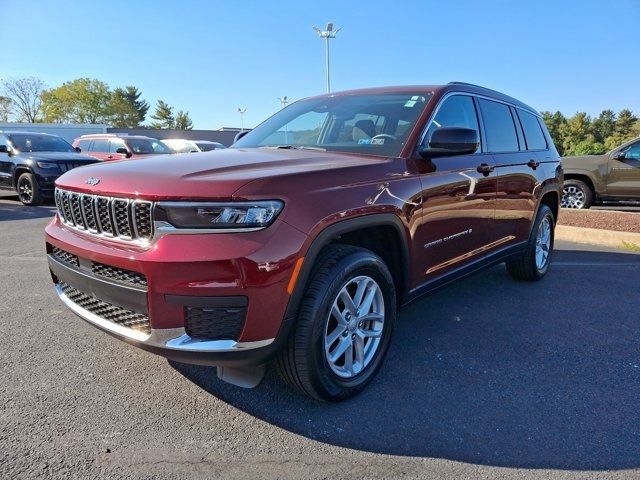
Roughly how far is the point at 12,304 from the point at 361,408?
129 inches

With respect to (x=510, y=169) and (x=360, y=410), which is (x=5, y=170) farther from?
(x=360, y=410)

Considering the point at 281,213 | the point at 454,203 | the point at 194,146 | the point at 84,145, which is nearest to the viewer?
the point at 281,213

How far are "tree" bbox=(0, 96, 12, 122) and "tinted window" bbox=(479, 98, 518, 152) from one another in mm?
80360

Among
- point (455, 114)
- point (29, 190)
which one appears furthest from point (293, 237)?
point (29, 190)

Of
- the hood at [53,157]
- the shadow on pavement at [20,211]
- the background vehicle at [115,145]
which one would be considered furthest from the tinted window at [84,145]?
the hood at [53,157]

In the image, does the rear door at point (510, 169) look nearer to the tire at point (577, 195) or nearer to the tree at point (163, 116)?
the tire at point (577, 195)

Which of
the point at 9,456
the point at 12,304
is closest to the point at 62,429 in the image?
the point at 9,456

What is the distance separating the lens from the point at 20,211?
33.6ft

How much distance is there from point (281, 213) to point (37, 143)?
12040 millimetres

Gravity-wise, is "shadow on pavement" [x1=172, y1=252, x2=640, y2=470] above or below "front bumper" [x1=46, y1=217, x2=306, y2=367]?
below

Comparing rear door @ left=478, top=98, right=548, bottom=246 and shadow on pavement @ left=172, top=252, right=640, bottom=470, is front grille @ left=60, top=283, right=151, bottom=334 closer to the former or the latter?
shadow on pavement @ left=172, top=252, right=640, bottom=470

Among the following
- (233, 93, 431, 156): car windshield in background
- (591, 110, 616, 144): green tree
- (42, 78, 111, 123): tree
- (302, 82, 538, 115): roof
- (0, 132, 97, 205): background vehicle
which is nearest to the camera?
(233, 93, 431, 156): car windshield in background

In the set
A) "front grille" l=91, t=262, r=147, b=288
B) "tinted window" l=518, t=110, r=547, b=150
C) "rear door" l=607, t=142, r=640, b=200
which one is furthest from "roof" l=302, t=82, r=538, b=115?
"rear door" l=607, t=142, r=640, b=200

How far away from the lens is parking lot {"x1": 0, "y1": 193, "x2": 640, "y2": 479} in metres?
2.19
